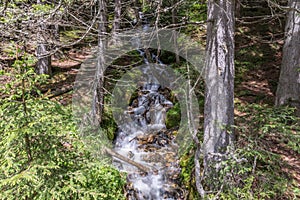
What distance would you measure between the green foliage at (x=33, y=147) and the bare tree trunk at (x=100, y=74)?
2616 millimetres

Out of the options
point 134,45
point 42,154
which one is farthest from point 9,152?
point 134,45

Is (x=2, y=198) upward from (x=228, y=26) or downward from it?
downward

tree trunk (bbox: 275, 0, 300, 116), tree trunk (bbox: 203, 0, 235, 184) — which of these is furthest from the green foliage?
tree trunk (bbox: 275, 0, 300, 116)

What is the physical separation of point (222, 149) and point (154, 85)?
570 cm

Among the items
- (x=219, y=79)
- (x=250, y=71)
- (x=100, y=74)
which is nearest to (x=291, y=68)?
(x=219, y=79)

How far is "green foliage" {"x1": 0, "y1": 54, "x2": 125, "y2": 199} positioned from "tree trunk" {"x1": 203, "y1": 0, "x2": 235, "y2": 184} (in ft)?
6.49

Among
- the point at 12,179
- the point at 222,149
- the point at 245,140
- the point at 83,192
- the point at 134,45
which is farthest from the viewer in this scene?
the point at 134,45

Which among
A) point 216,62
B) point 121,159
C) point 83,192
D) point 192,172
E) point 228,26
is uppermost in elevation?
point 228,26

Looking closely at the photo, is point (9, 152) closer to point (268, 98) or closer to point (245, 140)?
point (245, 140)

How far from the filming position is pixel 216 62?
3.52m

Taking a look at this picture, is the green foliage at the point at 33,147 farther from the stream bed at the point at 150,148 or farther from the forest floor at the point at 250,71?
the forest floor at the point at 250,71

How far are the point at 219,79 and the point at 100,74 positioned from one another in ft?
10.0

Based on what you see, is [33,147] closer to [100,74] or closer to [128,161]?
[100,74]

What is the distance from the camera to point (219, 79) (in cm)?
356
